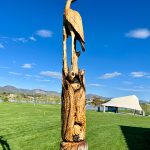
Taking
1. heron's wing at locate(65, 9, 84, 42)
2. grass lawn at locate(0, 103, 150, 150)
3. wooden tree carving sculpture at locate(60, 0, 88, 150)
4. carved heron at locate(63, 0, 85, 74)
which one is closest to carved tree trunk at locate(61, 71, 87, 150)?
wooden tree carving sculpture at locate(60, 0, 88, 150)

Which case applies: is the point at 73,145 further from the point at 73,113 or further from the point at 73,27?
the point at 73,27

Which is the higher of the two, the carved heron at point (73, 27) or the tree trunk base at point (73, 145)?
the carved heron at point (73, 27)

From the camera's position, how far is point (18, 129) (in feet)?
66.8

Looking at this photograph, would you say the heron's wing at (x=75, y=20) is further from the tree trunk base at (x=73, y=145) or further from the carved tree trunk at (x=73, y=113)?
the tree trunk base at (x=73, y=145)

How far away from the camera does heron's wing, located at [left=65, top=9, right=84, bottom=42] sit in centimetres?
711

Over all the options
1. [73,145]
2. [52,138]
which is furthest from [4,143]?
[73,145]

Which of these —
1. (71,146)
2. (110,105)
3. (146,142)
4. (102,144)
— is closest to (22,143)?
(102,144)

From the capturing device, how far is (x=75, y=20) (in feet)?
23.3

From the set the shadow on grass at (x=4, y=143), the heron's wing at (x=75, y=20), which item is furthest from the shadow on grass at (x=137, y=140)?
the heron's wing at (x=75, y=20)

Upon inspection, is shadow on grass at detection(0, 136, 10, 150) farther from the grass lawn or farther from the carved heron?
the carved heron

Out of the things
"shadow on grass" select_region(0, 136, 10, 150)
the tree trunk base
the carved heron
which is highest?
the carved heron

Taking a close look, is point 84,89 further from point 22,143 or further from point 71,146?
point 22,143

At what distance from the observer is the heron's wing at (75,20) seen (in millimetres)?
7109

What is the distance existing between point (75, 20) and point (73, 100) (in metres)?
1.61
